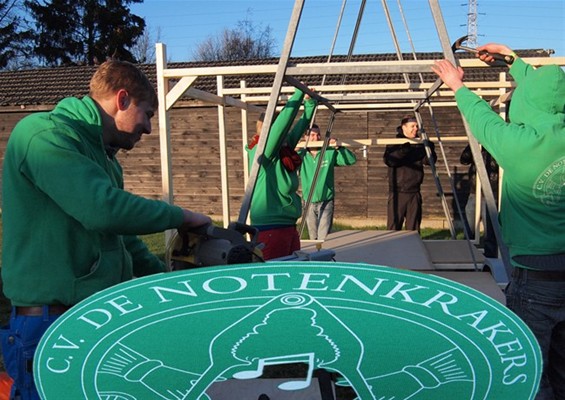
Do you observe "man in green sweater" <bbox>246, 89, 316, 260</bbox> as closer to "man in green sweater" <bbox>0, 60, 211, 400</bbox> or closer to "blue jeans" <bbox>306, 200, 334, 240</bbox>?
"man in green sweater" <bbox>0, 60, 211, 400</bbox>

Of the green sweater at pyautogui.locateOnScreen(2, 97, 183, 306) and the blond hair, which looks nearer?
the green sweater at pyautogui.locateOnScreen(2, 97, 183, 306)

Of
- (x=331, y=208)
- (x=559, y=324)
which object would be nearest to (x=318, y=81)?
(x=331, y=208)

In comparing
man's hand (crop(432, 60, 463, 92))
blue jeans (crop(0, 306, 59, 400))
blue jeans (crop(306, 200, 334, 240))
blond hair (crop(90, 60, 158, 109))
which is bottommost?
blue jeans (crop(306, 200, 334, 240))

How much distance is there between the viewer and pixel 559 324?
2234 millimetres

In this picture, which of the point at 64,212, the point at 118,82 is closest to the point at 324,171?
the point at 118,82

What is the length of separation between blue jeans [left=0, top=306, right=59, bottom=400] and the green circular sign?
519mm

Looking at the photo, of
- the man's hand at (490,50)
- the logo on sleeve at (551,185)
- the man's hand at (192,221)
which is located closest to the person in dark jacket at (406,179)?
the man's hand at (490,50)

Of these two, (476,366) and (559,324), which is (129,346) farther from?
(559,324)

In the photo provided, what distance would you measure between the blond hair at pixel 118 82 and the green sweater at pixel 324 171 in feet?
16.2

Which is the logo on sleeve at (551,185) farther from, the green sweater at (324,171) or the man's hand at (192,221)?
the green sweater at (324,171)

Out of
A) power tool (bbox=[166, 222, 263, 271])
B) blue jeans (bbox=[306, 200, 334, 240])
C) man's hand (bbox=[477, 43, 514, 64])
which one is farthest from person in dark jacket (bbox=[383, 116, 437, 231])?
power tool (bbox=[166, 222, 263, 271])

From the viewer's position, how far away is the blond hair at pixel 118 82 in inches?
61.2

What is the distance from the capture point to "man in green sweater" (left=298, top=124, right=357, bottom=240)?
655cm

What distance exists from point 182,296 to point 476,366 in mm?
544
